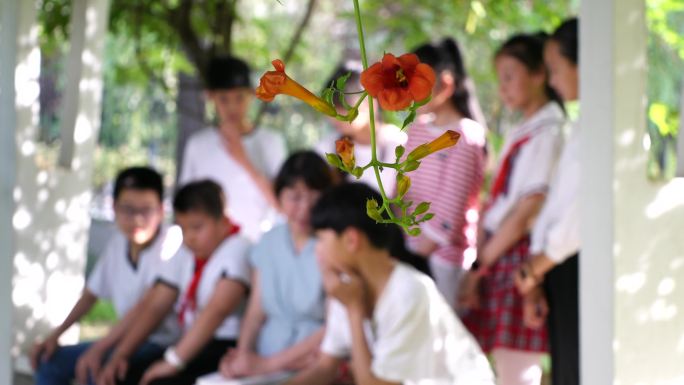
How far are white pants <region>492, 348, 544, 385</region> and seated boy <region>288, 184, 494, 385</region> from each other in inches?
27.7

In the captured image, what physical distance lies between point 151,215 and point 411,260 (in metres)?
1.31

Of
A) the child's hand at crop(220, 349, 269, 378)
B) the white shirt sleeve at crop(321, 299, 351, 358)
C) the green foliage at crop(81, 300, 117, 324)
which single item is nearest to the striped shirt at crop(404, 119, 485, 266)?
the white shirt sleeve at crop(321, 299, 351, 358)

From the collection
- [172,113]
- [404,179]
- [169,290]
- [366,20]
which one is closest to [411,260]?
[169,290]

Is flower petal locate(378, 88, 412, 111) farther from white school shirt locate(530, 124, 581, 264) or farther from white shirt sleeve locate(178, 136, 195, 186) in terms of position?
white shirt sleeve locate(178, 136, 195, 186)

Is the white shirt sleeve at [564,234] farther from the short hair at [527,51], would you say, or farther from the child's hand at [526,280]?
the short hair at [527,51]

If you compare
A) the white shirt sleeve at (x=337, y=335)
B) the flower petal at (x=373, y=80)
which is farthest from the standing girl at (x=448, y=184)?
the flower petal at (x=373, y=80)

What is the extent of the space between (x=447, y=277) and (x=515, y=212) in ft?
1.17

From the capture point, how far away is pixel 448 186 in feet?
11.9

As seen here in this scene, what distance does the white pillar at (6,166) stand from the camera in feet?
7.64

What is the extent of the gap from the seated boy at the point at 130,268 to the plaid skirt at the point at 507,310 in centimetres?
125

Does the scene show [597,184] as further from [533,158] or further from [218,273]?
[218,273]

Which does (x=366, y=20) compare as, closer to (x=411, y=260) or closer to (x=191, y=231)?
(x=191, y=231)

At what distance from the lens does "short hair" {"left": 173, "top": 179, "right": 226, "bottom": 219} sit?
3865 millimetres

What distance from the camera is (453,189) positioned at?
11.8 feet
